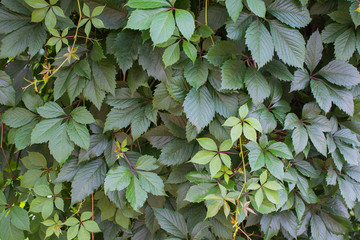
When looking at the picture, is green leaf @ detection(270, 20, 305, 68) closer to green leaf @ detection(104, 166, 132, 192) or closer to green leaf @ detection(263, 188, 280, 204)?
green leaf @ detection(263, 188, 280, 204)

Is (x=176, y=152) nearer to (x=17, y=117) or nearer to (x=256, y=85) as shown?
(x=256, y=85)

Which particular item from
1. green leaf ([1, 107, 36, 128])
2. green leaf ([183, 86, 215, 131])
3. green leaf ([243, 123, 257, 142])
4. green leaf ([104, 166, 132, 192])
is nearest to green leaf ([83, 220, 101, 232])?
green leaf ([104, 166, 132, 192])

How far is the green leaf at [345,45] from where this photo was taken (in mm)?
993

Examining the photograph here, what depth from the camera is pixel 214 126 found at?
3.18 feet

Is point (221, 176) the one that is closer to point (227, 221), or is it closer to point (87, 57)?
point (227, 221)

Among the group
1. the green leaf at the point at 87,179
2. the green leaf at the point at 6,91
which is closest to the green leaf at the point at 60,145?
the green leaf at the point at 87,179

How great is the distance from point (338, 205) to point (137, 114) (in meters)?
0.87

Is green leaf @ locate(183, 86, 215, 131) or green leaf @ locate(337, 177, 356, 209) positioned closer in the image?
green leaf @ locate(183, 86, 215, 131)

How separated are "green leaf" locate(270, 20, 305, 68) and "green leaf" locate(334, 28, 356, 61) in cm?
22

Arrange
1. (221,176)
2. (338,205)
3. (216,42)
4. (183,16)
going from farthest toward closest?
(338,205), (221,176), (216,42), (183,16)

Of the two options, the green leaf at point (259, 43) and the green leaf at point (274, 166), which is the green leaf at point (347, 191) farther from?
the green leaf at point (259, 43)

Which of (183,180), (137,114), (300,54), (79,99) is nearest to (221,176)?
(183,180)

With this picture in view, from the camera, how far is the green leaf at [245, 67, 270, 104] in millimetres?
898

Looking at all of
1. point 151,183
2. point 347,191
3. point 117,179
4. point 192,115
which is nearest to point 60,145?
point 117,179
